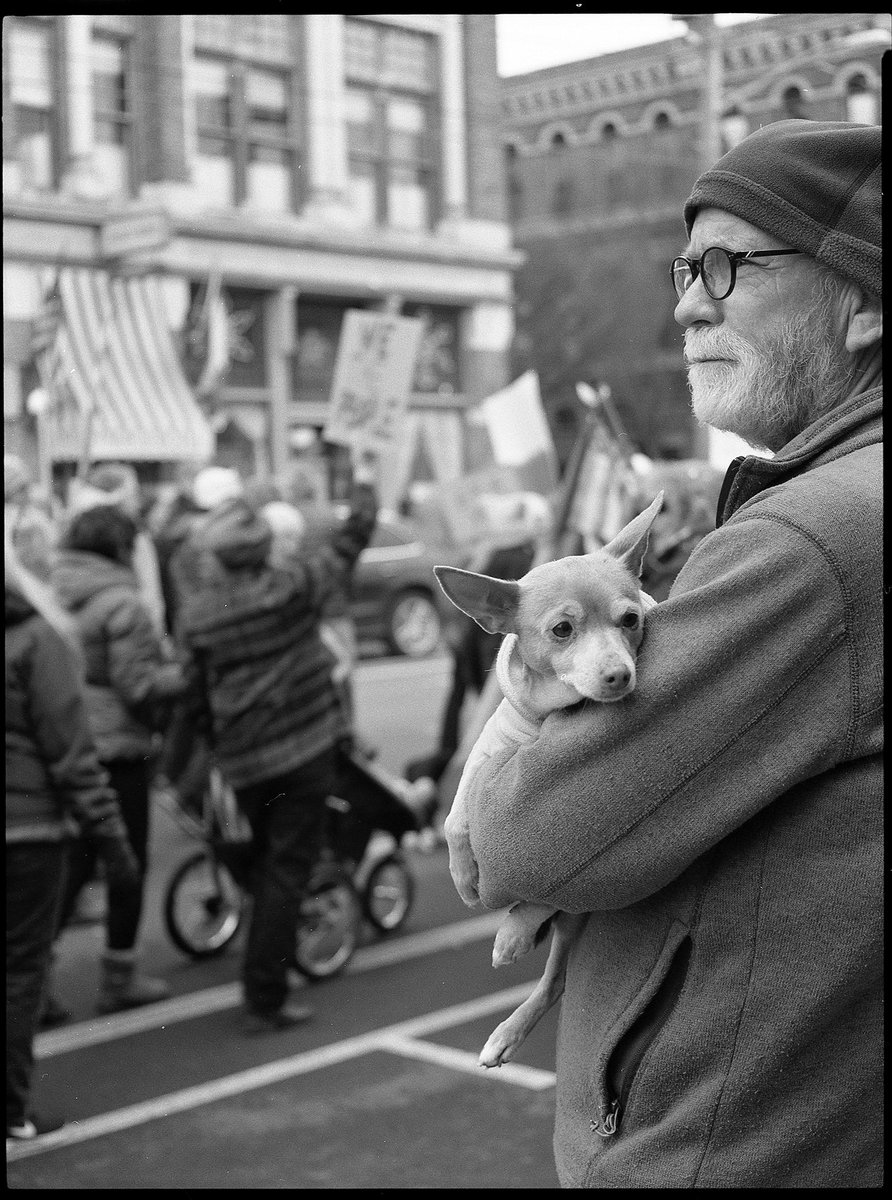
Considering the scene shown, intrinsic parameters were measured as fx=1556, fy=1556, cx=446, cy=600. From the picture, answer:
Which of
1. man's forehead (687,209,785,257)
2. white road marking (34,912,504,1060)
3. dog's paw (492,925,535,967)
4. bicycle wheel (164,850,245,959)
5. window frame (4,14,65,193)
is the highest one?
window frame (4,14,65,193)

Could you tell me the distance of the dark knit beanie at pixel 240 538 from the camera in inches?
233

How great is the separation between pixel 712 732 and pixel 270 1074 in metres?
4.16

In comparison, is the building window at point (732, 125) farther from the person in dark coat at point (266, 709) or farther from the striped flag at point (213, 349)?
the person in dark coat at point (266, 709)

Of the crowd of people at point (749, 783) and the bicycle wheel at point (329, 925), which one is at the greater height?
the crowd of people at point (749, 783)

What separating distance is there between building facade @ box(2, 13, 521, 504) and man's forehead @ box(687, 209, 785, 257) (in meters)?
6.44

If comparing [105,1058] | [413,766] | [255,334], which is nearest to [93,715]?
[105,1058]

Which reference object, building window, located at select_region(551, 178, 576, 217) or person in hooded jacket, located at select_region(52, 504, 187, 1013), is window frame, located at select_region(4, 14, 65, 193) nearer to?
person in hooded jacket, located at select_region(52, 504, 187, 1013)

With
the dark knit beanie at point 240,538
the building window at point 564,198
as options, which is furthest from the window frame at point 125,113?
the building window at point 564,198

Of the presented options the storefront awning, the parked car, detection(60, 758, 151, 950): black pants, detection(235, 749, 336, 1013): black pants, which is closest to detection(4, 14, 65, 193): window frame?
the storefront awning

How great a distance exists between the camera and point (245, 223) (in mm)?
19000

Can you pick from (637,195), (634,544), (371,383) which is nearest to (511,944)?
(634,544)

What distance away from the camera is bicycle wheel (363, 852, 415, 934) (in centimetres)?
693

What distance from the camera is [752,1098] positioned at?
162cm

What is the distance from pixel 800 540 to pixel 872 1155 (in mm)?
651
